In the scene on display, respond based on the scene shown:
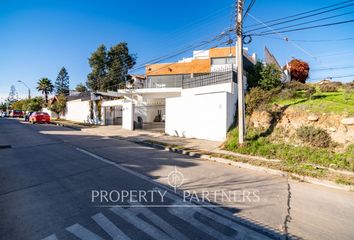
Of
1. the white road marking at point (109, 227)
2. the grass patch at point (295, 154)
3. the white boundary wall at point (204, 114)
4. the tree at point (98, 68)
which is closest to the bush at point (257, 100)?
the white boundary wall at point (204, 114)

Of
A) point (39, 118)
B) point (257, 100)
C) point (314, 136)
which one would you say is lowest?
point (314, 136)

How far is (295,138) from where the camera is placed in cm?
966

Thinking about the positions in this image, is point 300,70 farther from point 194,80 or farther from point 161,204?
point 161,204

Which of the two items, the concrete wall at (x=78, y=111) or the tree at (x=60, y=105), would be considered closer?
the concrete wall at (x=78, y=111)

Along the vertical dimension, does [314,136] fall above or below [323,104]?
below

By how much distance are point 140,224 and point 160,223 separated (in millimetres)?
350

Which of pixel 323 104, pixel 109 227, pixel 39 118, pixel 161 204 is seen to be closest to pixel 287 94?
pixel 323 104

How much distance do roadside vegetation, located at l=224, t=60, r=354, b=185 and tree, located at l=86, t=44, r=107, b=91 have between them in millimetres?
24628

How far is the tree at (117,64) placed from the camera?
31266 millimetres

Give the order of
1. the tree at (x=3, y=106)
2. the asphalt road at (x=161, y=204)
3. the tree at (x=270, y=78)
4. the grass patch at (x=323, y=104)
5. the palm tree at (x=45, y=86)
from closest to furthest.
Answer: the asphalt road at (x=161, y=204), the grass patch at (x=323, y=104), the tree at (x=270, y=78), the palm tree at (x=45, y=86), the tree at (x=3, y=106)

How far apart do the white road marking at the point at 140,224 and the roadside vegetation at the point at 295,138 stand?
217 inches

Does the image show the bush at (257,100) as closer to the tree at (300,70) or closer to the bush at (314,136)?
the bush at (314,136)

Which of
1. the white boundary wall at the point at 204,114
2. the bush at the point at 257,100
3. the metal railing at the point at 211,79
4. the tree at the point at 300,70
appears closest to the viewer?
the bush at the point at 257,100

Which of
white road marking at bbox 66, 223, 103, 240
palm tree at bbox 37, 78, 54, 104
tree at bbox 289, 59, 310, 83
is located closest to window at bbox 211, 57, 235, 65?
tree at bbox 289, 59, 310, 83
